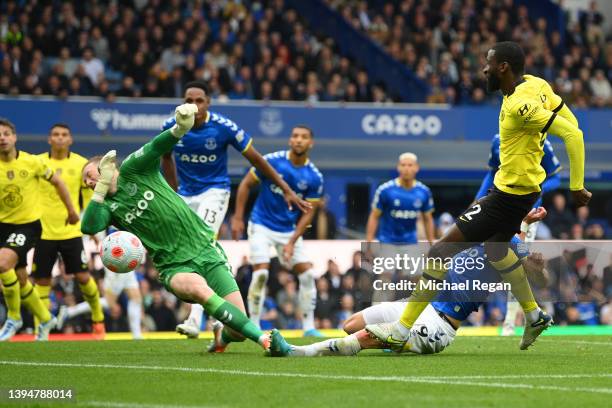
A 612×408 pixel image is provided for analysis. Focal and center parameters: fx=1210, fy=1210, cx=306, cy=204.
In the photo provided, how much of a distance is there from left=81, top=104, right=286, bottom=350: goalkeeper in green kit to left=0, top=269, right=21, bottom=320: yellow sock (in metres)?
3.95

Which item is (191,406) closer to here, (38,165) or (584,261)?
(38,165)

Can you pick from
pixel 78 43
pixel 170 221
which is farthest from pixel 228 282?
pixel 78 43

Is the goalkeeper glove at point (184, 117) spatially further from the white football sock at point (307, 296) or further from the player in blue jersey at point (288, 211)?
the white football sock at point (307, 296)

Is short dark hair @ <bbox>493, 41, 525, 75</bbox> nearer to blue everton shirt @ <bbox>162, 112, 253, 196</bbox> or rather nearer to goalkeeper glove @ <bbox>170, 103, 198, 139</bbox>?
goalkeeper glove @ <bbox>170, 103, 198, 139</bbox>

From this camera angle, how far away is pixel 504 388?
732 cm

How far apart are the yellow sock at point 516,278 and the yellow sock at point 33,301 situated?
6.05 meters

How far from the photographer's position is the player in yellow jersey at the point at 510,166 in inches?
359

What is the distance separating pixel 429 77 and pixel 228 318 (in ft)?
66.8

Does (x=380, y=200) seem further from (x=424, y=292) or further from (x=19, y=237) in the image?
(x=424, y=292)

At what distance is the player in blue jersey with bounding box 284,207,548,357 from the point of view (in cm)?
960

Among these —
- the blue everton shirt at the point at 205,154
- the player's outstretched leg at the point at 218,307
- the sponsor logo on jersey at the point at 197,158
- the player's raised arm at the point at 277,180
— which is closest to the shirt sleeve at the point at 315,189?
the blue everton shirt at the point at 205,154

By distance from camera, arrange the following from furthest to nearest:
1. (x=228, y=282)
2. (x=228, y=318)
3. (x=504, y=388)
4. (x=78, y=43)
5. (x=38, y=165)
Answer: (x=78, y=43) → (x=38, y=165) → (x=228, y=282) → (x=228, y=318) → (x=504, y=388)

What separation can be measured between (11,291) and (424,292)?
5870mm

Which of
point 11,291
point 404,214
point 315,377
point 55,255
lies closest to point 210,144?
Result: point 11,291
